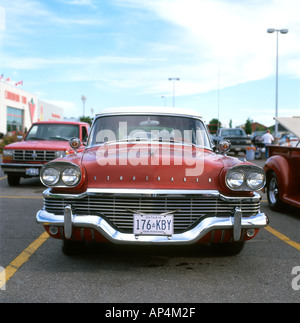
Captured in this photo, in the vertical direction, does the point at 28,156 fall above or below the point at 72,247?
above

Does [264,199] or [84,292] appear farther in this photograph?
[264,199]

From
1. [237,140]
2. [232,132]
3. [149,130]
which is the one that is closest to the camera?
[149,130]

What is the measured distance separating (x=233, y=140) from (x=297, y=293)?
2095cm

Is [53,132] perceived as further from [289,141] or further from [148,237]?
[289,141]

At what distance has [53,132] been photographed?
10.9 meters

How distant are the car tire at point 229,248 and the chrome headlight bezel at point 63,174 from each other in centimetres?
172

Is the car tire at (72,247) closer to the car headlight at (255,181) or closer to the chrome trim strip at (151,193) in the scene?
the chrome trim strip at (151,193)

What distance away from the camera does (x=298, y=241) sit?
16.9 ft

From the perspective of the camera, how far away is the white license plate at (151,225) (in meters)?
3.67

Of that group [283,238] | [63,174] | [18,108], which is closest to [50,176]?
[63,174]

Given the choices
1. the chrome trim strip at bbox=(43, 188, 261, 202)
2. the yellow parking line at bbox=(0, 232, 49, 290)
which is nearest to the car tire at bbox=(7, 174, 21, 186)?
the yellow parking line at bbox=(0, 232, 49, 290)

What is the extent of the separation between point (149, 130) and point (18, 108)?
5009 cm
